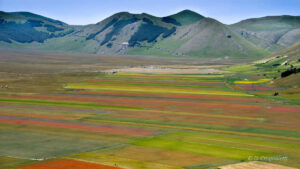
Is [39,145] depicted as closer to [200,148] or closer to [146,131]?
[146,131]

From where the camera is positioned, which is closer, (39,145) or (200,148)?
(200,148)

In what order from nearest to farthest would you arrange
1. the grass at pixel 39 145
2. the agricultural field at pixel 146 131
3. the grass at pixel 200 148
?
the agricultural field at pixel 146 131 < the grass at pixel 39 145 < the grass at pixel 200 148

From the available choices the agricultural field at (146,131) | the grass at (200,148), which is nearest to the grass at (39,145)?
the agricultural field at (146,131)

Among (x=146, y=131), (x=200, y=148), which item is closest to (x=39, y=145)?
(x=146, y=131)

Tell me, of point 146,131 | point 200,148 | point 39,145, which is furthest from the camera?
point 146,131

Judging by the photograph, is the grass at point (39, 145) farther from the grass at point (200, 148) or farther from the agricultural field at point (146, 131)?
the grass at point (200, 148)

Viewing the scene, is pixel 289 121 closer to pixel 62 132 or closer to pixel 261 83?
pixel 62 132

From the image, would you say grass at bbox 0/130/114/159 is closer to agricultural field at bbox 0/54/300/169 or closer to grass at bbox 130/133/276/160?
agricultural field at bbox 0/54/300/169

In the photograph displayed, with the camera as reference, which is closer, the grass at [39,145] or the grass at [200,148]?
the grass at [39,145]


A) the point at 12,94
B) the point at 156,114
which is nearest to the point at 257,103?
the point at 156,114
